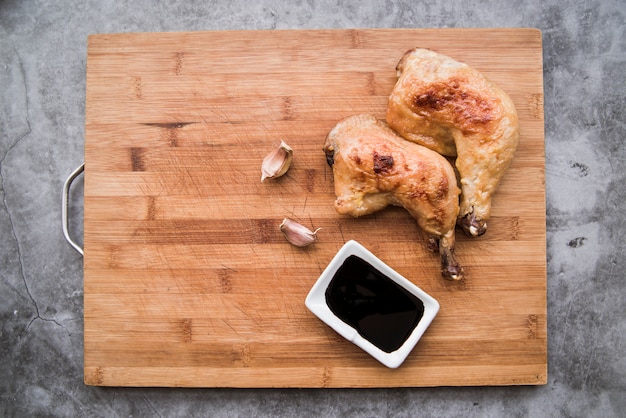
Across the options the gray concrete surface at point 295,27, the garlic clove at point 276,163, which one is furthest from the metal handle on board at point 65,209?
the garlic clove at point 276,163

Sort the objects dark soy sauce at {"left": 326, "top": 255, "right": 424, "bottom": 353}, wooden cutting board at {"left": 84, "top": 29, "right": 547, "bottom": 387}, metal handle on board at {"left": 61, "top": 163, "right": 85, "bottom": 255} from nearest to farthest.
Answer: dark soy sauce at {"left": 326, "top": 255, "right": 424, "bottom": 353} < wooden cutting board at {"left": 84, "top": 29, "right": 547, "bottom": 387} < metal handle on board at {"left": 61, "top": 163, "right": 85, "bottom": 255}

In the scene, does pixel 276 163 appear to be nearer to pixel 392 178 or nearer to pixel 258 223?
pixel 258 223

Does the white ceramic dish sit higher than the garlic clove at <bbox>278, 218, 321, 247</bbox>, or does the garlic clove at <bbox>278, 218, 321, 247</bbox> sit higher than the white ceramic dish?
the garlic clove at <bbox>278, 218, 321, 247</bbox>

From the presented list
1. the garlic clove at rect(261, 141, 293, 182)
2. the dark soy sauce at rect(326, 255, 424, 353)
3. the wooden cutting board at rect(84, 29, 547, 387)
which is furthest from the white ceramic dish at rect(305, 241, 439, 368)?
the garlic clove at rect(261, 141, 293, 182)

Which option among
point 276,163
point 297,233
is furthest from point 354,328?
point 276,163

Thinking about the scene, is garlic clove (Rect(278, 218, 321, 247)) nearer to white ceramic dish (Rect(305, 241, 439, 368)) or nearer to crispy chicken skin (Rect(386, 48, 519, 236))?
white ceramic dish (Rect(305, 241, 439, 368))

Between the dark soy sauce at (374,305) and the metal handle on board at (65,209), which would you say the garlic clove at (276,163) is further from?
the metal handle on board at (65,209)

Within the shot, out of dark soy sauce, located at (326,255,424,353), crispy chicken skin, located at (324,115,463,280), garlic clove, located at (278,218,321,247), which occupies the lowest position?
dark soy sauce, located at (326,255,424,353)
